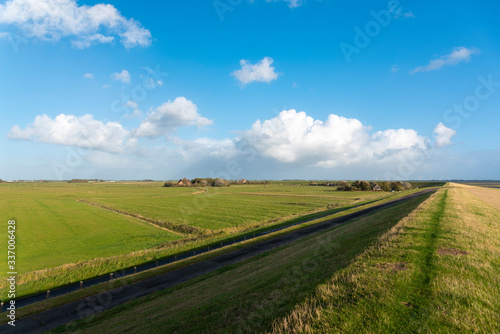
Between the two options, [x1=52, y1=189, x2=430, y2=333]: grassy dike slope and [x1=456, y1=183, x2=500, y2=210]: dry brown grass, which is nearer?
[x1=52, y1=189, x2=430, y2=333]: grassy dike slope

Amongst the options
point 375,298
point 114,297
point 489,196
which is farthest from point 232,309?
point 489,196

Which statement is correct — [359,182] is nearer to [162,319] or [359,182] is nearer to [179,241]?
[179,241]

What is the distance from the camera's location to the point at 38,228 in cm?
4656

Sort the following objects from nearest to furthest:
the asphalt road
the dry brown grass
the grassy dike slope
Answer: the grassy dike slope
the asphalt road
the dry brown grass

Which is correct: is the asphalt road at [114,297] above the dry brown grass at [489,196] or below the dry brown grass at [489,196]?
below

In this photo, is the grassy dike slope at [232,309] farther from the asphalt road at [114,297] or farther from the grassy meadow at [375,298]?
the asphalt road at [114,297]

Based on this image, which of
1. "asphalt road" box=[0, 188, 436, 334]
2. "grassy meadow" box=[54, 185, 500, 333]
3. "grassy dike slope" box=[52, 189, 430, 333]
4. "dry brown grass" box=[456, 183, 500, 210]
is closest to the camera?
"grassy meadow" box=[54, 185, 500, 333]

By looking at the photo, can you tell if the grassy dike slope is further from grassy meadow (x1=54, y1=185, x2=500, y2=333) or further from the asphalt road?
the asphalt road

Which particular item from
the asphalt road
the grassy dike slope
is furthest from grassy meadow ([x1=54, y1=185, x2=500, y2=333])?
the asphalt road

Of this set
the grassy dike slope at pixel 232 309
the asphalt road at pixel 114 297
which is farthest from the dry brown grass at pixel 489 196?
the grassy dike slope at pixel 232 309

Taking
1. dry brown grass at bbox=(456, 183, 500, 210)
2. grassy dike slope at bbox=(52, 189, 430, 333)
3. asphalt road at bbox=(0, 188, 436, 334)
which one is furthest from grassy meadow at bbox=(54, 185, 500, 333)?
dry brown grass at bbox=(456, 183, 500, 210)

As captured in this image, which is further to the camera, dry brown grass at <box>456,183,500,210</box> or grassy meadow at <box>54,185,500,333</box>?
dry brown grass at <box>456,183,500,210</box>

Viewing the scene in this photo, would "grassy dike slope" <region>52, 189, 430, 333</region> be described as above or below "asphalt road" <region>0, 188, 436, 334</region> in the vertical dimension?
above

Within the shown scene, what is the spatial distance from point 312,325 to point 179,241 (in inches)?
1381
